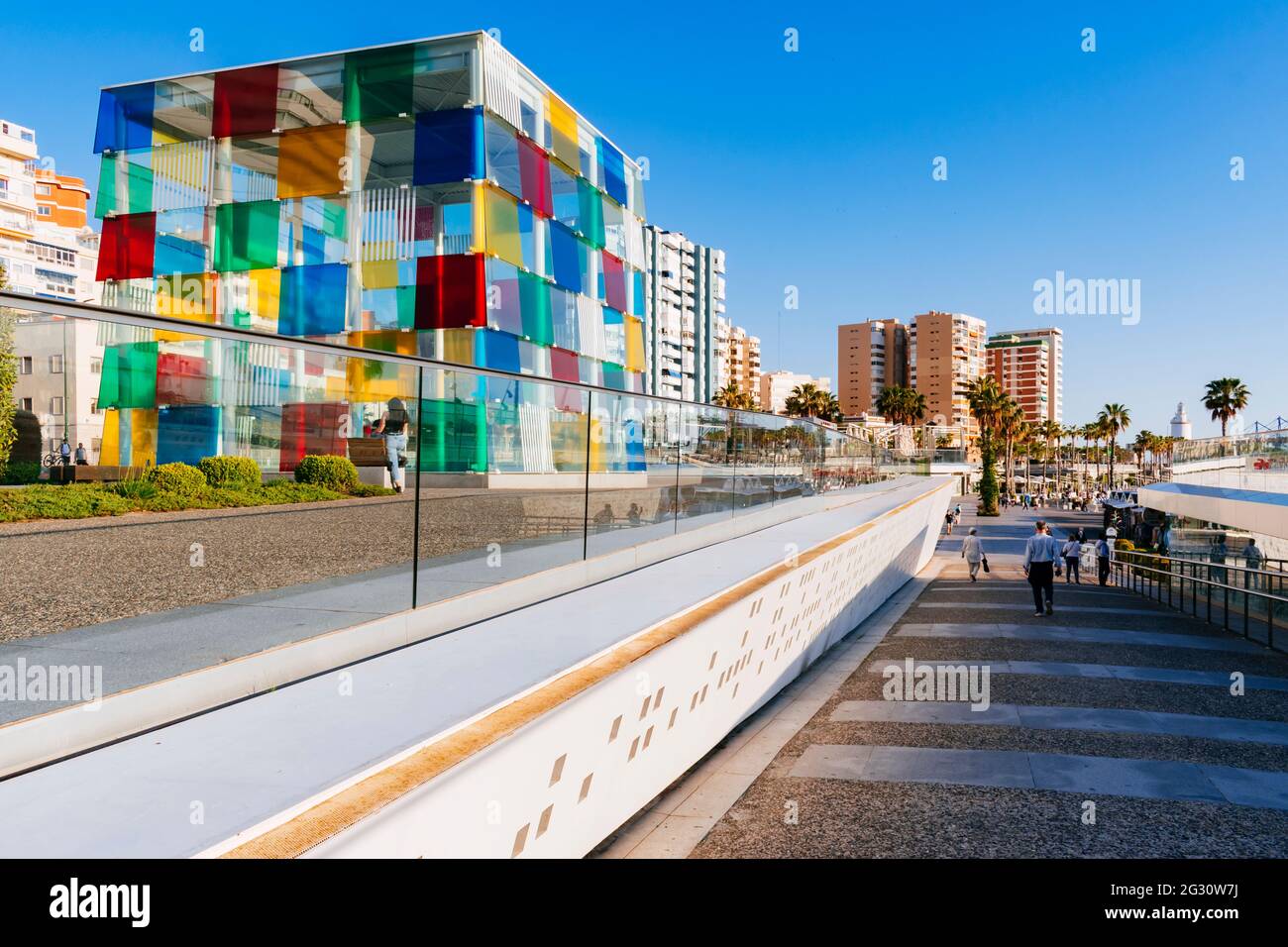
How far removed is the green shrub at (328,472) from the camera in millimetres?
5277

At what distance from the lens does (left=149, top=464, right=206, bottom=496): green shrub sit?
4359 mm

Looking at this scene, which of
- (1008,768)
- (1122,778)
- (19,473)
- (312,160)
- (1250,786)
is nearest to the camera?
(19,473)

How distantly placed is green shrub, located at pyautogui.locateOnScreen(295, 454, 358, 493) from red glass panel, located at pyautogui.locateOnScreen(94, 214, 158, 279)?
1534 inches

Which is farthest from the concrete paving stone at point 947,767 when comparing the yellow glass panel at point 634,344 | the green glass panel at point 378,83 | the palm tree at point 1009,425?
the palm tree at point 1009,425

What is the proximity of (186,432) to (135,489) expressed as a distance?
14.9 inches

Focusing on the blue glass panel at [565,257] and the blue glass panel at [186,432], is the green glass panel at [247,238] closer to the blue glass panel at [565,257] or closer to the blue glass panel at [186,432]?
the blue glass panel at [565,257]

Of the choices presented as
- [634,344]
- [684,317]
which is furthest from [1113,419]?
[634,344]

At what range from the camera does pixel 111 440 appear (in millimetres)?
4129

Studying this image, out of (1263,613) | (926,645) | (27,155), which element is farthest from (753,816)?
(27,155)

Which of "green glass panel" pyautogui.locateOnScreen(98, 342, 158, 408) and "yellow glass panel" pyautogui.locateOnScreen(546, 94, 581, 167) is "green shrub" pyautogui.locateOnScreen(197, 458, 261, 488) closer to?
"green glass panel" pyautogui.locateOnScreen(98, 342, 158, 408)

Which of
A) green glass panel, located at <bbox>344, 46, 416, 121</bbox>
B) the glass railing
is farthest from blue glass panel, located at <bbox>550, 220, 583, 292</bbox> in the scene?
the glass railing

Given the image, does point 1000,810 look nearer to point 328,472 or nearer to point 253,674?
point 253,674

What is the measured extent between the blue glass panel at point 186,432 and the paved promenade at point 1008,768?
10.5 feet
